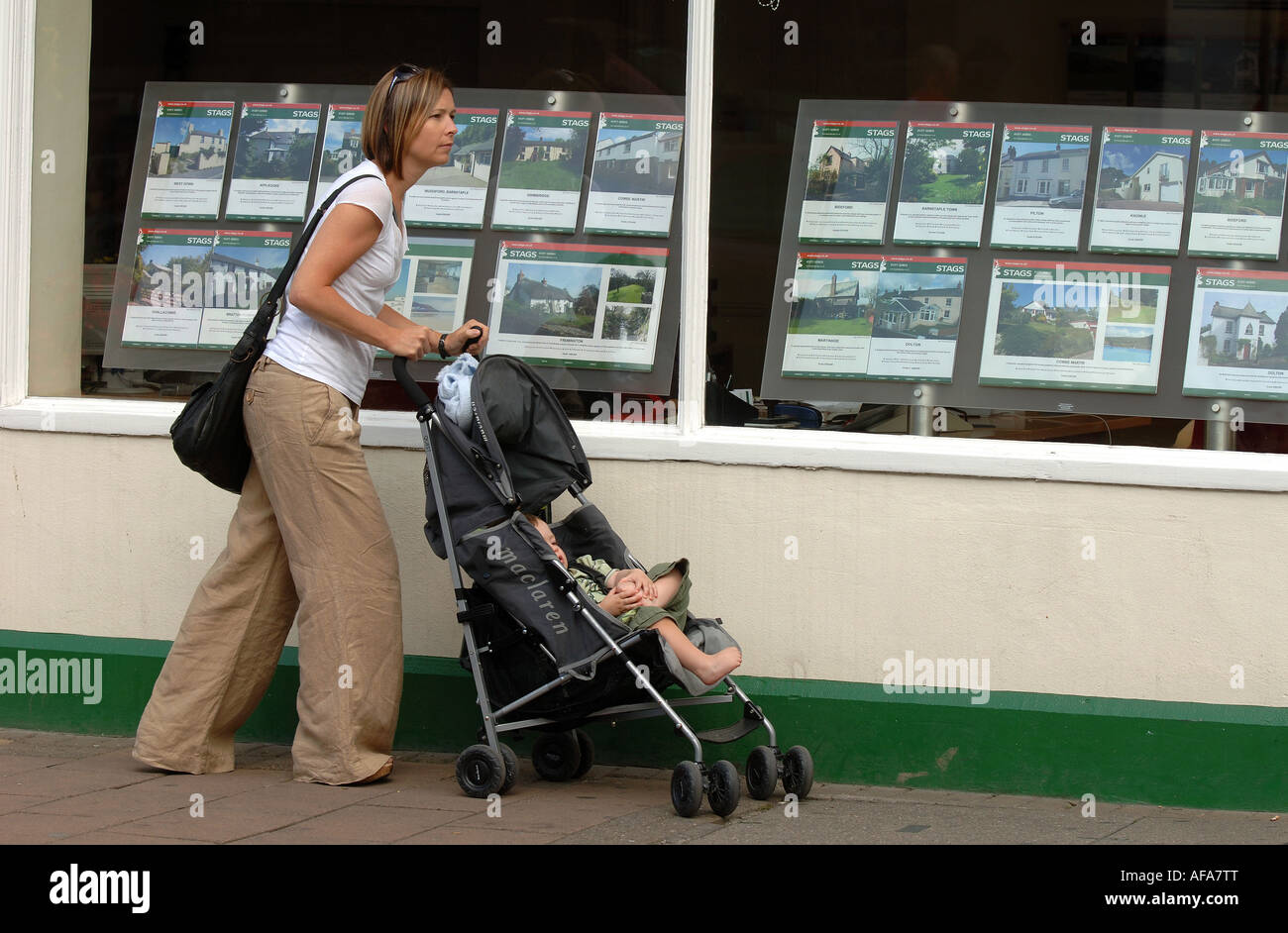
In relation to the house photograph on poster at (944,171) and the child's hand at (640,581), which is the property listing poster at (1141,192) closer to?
the house photograph on poster at (944,171)

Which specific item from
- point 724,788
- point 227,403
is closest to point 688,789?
point 724,788

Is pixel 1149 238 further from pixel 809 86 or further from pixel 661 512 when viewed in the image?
pixel 661 512

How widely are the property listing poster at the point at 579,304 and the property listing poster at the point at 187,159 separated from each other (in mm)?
1222

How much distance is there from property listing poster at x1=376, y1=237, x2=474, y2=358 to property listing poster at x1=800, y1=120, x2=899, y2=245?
4.17ft

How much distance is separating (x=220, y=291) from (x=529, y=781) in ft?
7.44

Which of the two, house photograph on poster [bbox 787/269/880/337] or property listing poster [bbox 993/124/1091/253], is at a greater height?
property listing poster [bbox 993/124/1091/253]

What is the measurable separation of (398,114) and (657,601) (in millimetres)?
1745

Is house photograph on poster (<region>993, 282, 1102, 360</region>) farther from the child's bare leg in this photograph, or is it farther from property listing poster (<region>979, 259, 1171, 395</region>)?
the child's bare leg

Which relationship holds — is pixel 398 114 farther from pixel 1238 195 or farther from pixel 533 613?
pixel 1238 195

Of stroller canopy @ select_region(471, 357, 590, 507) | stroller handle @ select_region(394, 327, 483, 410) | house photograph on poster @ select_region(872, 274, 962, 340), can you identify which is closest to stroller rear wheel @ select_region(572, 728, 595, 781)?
stroller canopy @ select_region(471, 357, 590, 507)

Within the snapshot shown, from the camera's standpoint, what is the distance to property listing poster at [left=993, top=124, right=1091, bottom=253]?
532cm

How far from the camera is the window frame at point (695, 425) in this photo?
16.5ft

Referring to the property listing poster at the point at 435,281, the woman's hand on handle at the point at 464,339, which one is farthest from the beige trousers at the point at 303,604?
the property listing poster at the point at 435,281

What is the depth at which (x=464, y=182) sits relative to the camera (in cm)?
580
